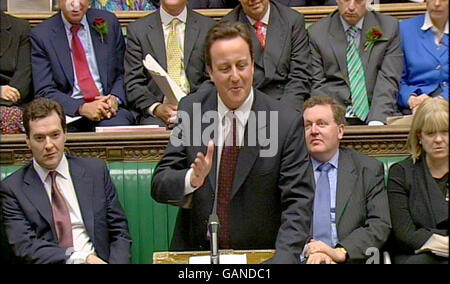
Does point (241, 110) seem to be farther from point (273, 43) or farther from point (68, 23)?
point (68, 23)

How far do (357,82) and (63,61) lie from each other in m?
1.38

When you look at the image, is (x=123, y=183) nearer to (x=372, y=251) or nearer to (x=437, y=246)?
(x=372, y=251)

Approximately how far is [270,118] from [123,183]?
94 cm

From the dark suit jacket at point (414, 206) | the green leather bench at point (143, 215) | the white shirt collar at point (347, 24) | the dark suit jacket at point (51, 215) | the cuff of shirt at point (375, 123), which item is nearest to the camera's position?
the dark suit jacket at point (51, 215)

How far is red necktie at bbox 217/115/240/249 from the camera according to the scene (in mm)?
2998

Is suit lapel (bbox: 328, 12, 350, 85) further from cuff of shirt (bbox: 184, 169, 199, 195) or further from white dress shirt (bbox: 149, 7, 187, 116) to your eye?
cuff of shirt (bbox: 184, 169, 199, 195)

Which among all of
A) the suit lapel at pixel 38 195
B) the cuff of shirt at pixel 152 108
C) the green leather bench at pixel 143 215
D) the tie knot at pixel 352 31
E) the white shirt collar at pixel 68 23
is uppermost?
the white shirt collar at pixel 68 23

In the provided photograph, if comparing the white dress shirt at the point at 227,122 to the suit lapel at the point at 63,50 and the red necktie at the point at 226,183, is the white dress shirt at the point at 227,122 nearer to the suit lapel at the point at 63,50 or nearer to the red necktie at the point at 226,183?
the red necktie at the point at 226,183

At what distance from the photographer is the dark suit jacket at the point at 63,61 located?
4.34 m

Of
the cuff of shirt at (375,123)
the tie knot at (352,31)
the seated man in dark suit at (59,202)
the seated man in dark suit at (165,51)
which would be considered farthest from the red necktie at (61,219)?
the tie knot at (352,31)

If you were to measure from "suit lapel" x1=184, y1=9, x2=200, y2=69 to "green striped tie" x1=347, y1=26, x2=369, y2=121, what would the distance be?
0.72 metres

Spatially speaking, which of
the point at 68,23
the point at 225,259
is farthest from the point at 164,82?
the point at 225,259

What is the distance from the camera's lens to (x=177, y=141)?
3.09 m

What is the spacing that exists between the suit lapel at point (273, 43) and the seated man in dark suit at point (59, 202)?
116 centimetres
